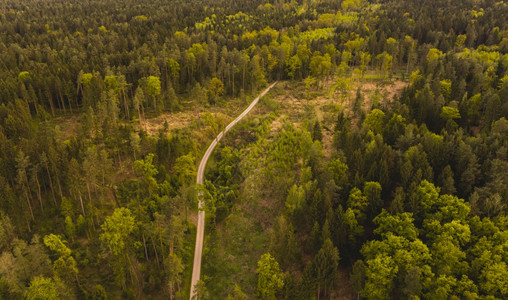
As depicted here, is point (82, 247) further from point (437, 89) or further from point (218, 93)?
point (437, 89)

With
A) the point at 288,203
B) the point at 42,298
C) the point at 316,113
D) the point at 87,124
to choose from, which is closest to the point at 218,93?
the point at 316,113

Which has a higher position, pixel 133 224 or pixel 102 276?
pixel 133 224

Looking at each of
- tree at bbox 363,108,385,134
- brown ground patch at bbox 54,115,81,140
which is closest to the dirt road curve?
brown ground patch at bbox 54,115,81,140

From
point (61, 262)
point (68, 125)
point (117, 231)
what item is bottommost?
point (61, 262)

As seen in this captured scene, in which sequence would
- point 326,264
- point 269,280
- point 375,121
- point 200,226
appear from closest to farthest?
point 326,264 < point 269,280 < point 200,226 < point 375,121

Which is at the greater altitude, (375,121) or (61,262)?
(375,121)

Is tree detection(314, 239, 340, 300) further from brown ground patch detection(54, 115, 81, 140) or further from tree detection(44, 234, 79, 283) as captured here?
brown ground patch detection(54, 115, 81, 140)

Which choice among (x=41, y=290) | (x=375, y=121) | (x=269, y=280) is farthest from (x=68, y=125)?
(x=375, y=121)

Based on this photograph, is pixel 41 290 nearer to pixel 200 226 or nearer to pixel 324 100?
pixel 200 226

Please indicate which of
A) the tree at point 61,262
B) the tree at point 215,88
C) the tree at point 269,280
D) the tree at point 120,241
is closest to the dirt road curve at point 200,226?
the tree at point 120,241
